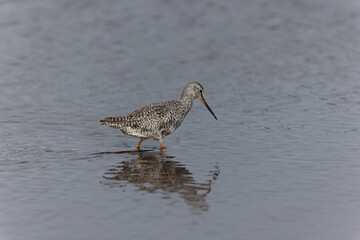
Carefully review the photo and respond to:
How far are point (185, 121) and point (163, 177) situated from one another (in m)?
5.11

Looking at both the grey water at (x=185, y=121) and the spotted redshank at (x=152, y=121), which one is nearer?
the grey water at (x=185, y=121)

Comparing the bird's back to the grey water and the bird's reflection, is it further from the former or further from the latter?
the bird's reflection

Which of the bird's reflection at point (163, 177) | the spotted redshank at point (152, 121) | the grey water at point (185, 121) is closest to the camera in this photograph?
the grey water at point (185, 121)

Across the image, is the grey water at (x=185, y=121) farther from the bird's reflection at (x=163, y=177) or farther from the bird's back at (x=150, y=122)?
the bird's back at (x=150, y=122)

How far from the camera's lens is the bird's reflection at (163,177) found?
1126 cm

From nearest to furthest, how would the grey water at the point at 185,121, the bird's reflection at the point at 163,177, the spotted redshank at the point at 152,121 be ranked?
the grey water at the point at 185,121 → the bird's reflection at the point at 163,177 → the spotted redshank at the point at 152,121

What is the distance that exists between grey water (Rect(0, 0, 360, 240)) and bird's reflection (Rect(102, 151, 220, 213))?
0.15ft

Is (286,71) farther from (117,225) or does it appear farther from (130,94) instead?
(117,225)

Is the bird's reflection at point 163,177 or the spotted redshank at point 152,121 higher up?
the spotted redshank at point 152,121

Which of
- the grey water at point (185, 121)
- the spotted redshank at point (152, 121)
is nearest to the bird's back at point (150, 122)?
the spotted redshank at point (152, 121)

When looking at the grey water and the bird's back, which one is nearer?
the grey water

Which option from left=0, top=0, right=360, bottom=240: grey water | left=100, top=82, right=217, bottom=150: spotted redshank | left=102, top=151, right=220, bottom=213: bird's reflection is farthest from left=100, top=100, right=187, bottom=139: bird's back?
left=102, top=151, right=220, bottom=213: bird's reflection

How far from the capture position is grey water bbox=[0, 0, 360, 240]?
10039mm

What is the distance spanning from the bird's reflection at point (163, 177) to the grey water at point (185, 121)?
5 centimetres
